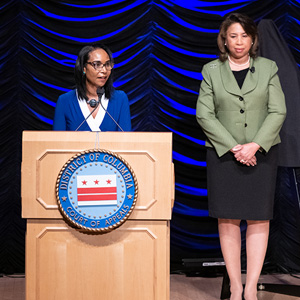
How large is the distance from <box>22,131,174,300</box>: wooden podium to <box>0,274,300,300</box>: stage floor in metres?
1.46

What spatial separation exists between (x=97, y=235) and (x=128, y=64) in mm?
2319

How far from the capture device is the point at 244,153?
3.32 meters

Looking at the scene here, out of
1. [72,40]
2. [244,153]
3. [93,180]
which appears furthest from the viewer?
[72,40]

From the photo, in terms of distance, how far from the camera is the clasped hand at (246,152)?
10.9ft

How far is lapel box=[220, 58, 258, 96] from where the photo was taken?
340 centimetres

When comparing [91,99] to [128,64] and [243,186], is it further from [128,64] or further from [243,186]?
[128,64]

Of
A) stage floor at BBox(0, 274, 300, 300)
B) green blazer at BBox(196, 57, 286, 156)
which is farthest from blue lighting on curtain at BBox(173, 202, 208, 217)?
green blazer at BBox(196, 57, 286, 156)

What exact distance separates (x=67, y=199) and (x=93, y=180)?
14 cm

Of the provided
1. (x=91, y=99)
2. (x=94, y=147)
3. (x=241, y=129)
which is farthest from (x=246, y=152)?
(x=94, y=147)

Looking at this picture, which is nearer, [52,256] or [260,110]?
[52,256]

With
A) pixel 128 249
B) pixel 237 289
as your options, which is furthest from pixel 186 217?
pixel 128 249

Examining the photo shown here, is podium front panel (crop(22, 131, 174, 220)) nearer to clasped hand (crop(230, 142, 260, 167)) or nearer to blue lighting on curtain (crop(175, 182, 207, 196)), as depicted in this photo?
clasped hand (crop(230, 142, 260, 167))

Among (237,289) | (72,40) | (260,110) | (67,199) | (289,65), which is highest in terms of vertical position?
(72,40)

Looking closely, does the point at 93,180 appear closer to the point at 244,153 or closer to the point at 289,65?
the point at 244,153
